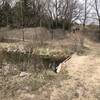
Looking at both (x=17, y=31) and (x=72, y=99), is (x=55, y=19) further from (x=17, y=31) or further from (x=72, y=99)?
(x=72, y=99)

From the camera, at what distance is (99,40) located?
3300cm

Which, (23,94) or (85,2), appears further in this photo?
(85,2)

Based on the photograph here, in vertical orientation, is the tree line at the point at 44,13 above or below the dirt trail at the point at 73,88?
above

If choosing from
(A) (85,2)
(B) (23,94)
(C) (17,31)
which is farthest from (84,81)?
(A) (85,2)

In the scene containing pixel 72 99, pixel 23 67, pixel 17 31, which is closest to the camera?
pixel 72 99

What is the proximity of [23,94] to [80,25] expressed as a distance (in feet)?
100.0

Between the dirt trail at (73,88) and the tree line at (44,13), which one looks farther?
the tree line at (44,13)

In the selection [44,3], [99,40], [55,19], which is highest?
[44,3]

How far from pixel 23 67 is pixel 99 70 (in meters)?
3.33

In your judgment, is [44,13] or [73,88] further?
[44,13]

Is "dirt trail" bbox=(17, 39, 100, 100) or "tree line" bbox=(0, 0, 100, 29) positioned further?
"tree line" bbox=(0, 0, 100, 29)

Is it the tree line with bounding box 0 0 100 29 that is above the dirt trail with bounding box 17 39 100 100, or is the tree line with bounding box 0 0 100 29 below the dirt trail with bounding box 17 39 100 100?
above

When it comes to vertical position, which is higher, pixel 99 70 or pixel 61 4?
pixel 61 4

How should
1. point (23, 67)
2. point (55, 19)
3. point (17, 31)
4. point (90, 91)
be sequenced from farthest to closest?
point (55, 19), point (17, 31), point (23, 67), point (90, 91)
